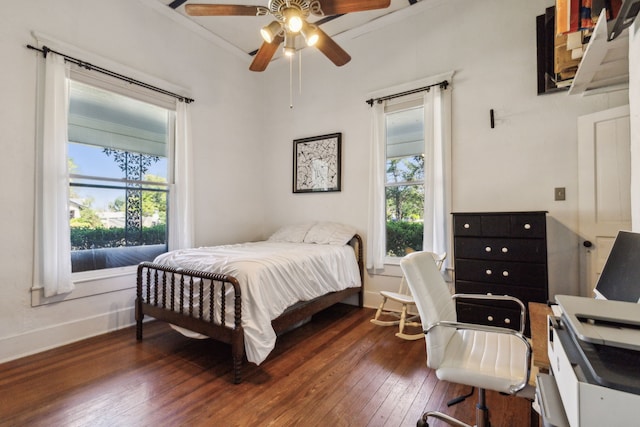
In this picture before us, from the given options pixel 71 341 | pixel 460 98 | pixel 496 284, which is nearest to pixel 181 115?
pixel 71 341

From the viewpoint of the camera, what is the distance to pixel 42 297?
2391mm

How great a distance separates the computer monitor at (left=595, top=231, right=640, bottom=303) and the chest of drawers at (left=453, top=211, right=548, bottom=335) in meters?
0.99

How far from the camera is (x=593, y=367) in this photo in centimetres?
60

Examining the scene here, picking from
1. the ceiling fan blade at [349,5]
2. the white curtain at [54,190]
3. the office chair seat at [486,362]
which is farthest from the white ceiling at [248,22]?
the office chair seat at [486,362]

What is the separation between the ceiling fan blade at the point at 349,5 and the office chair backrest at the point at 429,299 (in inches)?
62.8

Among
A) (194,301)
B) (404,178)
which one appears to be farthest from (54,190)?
(404,178)

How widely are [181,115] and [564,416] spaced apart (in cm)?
376

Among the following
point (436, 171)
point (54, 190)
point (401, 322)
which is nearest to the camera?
point (54, 190)

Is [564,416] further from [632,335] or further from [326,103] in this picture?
[326,103]

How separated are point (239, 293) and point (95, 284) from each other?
5.64ft

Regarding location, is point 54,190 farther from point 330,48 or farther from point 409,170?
point 409,170

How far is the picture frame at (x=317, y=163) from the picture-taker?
375cm

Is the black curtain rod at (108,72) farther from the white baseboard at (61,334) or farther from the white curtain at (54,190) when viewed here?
the white baseboard at (61,334)

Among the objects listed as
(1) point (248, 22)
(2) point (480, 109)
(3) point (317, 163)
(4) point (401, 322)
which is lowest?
(4) point (401, 322)
